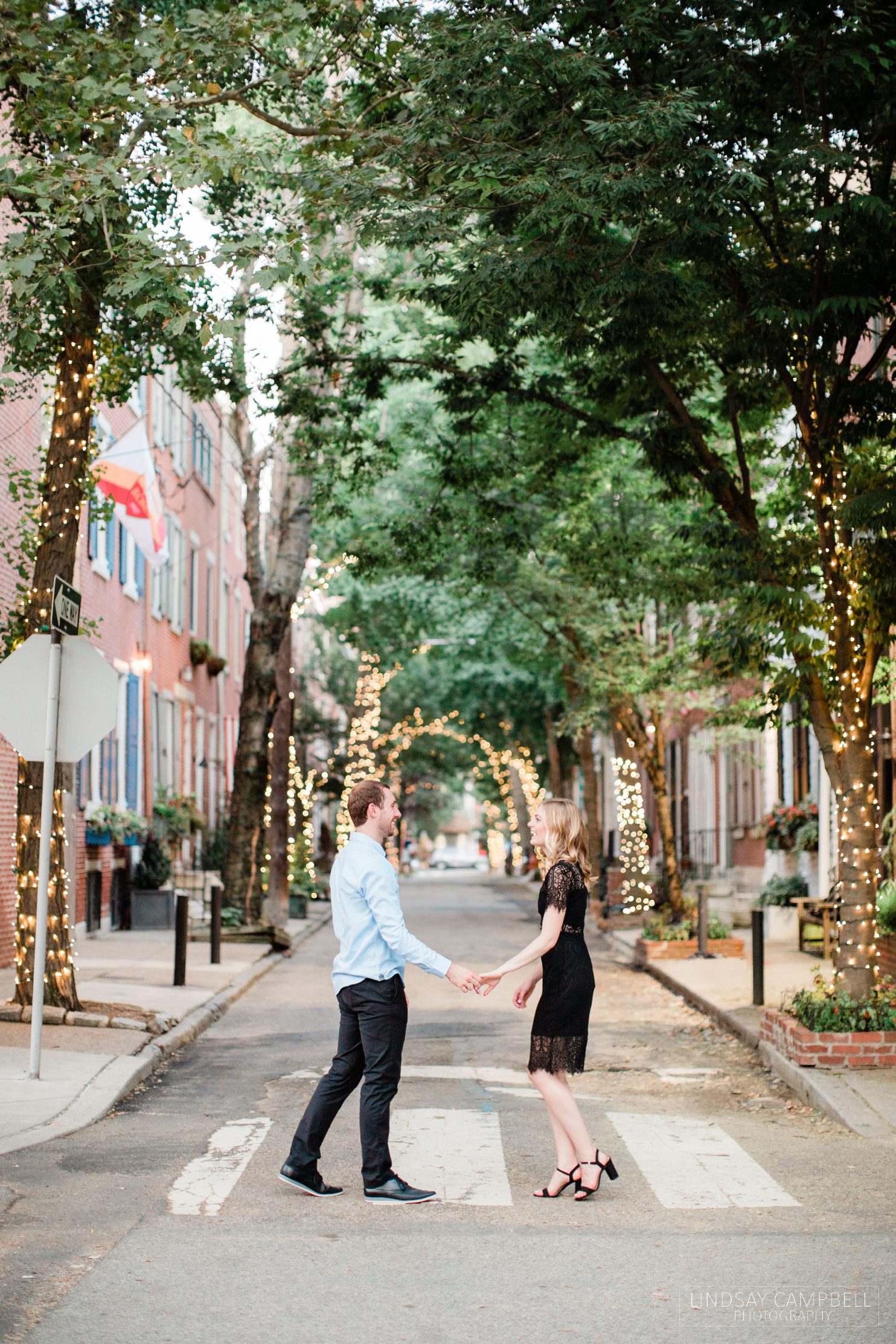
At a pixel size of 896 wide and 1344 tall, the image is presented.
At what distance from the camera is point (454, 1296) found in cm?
516

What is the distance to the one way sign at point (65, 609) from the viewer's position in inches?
384

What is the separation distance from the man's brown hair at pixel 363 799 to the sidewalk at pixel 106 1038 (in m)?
2.66

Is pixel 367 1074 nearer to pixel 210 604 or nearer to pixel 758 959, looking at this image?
pixel 758 959

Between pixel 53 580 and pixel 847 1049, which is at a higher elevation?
pixel 53 580

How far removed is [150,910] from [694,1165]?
18639 millimetres

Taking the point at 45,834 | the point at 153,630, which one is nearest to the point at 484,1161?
the point at 45,834

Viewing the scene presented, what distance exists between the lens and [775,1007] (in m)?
13.8

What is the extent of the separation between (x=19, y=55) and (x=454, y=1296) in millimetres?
8762

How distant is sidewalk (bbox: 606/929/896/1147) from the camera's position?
350 inches

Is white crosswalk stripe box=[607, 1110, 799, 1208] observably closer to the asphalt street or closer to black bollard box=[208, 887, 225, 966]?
the asphalt street

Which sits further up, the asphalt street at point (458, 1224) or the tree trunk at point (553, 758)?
the tree trunk at point (553, 758)

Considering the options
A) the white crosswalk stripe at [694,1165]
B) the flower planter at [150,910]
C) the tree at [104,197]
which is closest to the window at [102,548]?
the flower planter at [150,910]

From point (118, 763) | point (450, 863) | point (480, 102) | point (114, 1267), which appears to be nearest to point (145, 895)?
point (118, 763)

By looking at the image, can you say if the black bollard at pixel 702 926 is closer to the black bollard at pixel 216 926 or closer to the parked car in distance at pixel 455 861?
the black bollard at pixel 216 926
